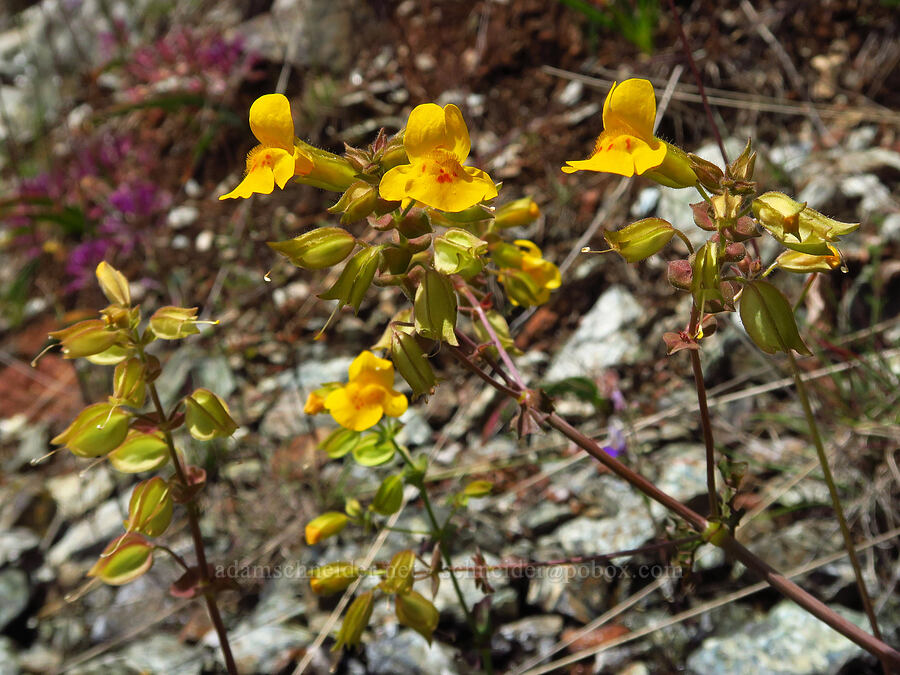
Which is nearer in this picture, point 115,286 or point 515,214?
point 115,286

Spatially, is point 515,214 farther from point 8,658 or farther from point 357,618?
point 8,658

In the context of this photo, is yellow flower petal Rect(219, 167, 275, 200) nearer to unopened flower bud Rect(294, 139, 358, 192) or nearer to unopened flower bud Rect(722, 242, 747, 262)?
unopened flower bud Rect(294, 139, 358, 192)

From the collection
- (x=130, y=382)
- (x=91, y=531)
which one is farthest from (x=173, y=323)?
(x=91, y=531)

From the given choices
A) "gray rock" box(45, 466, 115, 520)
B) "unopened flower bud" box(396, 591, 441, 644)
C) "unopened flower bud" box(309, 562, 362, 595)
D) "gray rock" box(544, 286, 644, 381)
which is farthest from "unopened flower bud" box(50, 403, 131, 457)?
A: "gray rock" box(45, 466, 115, 520)

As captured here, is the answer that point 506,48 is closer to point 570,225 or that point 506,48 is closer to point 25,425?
point 570,225

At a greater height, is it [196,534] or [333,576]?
[196,534]

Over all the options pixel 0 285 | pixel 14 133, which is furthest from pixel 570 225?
pixel 14 133

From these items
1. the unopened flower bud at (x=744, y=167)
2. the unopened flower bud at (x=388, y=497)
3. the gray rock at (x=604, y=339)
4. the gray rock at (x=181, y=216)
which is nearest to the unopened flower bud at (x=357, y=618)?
the unopened flower bud at (x=388, y=497)
